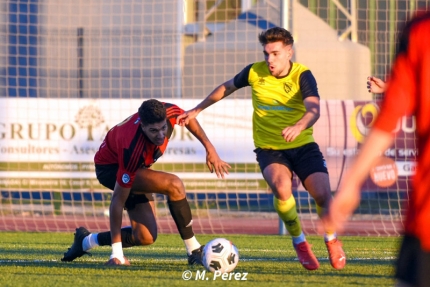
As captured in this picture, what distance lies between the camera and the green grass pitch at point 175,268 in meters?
6.07

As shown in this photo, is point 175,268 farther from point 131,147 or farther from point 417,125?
point 417,125

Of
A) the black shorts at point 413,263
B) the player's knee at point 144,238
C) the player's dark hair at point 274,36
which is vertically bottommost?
the player's knee at point 144,238

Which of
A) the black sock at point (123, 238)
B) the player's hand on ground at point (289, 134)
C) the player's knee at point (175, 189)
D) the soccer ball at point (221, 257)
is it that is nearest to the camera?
the player's hand on ground at point (289, 134)

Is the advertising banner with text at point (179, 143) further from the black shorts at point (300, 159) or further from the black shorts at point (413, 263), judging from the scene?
the black shorts at point (413, 263)

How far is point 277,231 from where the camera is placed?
13430 millimetres

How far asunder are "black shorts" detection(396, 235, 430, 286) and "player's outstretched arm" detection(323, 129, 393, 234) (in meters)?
0.28

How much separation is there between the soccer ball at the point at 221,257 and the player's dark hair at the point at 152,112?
3.53 feet

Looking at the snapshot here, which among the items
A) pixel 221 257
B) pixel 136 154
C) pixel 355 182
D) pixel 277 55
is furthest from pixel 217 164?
pixel 355 182

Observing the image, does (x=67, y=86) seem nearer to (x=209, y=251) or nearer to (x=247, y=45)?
(x=247, y=45)

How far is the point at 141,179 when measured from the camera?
7285 mm

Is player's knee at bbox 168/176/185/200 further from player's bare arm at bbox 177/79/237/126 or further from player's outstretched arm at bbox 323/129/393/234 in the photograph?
player's outstretched arm at bbox 323/129/393/234

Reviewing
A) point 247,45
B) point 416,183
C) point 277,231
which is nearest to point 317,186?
point 416,183

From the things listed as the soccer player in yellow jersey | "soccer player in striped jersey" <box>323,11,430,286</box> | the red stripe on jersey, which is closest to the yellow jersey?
the soccer player in yellow jersey

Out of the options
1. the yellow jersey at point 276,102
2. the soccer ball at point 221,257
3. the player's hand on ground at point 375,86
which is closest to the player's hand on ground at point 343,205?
the soccer ball at point 221,257
